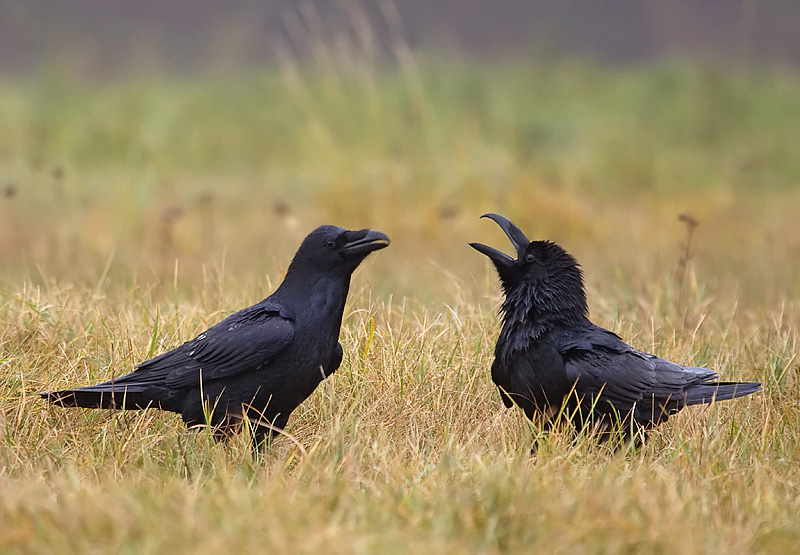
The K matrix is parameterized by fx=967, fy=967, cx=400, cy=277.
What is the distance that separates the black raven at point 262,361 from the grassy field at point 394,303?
132mm

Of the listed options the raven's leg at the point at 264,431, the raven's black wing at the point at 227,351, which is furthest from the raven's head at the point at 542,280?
the raven's leg at the point at 264,431

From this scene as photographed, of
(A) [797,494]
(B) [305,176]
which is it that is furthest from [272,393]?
(B) [305,176]

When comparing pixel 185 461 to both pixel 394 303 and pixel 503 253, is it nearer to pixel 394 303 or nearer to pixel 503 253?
pixel 503 253

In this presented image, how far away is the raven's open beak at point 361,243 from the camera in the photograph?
4021mm

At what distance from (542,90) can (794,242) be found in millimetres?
7587

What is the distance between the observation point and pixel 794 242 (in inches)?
342

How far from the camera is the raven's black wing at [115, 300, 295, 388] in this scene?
3.90 m

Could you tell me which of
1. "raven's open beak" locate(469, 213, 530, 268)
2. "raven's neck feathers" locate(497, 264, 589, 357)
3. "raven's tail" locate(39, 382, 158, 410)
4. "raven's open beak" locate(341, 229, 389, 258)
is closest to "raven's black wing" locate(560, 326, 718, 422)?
"raven's neck feathers" locate(497, 264, 589, 357)

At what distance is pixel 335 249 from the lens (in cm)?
409

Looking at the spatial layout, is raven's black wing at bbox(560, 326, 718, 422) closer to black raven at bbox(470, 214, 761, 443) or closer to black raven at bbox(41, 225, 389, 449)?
black raven at bbox(470, 214, 761, 443)

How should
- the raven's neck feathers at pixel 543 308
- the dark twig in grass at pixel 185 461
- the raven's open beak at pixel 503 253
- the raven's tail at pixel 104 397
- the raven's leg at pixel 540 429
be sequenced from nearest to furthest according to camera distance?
1. the dark twig in grass at pixel 185 461
2. the raven's leg at pixel 540 429
3. the raven's tail at pixel 104 397
4. the raven's neck feathers at pixel 543 308
5. the raven's open beak at pixel 503 253

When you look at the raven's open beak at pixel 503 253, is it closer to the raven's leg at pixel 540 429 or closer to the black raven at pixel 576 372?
the black raven at pixel 576 372

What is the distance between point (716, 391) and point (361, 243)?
5.30 feet

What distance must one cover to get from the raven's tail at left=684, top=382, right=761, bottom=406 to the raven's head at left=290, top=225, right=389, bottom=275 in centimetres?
146
